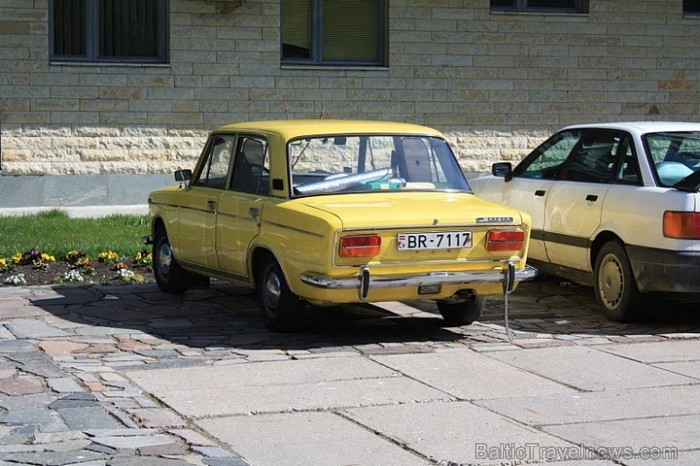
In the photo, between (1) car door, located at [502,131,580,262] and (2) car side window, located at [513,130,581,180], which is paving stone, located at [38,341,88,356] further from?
(2) car side window, located at [513,130,581,180]

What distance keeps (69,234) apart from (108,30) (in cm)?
349

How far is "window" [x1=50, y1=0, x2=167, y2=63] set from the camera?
16.2 meters

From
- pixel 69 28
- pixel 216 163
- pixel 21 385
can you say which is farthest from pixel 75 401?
pixel 69 28

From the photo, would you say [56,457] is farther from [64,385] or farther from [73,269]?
[73,269]

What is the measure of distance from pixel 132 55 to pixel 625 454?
38.5 ft

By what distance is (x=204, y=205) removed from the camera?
1024cm

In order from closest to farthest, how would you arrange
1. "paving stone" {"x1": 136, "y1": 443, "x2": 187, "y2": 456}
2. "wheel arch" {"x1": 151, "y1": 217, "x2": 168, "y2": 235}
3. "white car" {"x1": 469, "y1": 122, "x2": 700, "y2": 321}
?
"paving stone" {"x1": 136, "y1": 443, "x2": 187, "y2": 456}
"white car" {"x1": 469, "y1": 122, "x2": 700, "y2": 321}
"wheel arch" {"x1": 151, "y1": 217, "x2": 168, "y2": 235}

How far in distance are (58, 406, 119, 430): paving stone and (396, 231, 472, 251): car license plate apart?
264 centimetres

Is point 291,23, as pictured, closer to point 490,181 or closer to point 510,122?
point 510,122

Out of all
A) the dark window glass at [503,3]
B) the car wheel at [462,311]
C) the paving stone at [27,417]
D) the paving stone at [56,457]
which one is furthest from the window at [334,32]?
the paving stone at [56,457]

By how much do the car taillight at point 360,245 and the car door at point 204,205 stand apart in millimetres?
1928

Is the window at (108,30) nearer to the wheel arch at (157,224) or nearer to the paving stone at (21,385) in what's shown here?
the wheel arch at (157,224)

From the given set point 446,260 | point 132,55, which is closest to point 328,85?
point 132,55

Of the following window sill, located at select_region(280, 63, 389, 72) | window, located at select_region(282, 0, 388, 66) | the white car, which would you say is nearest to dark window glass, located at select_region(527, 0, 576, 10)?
window, located at select_region(282, 0, 388, 66)
